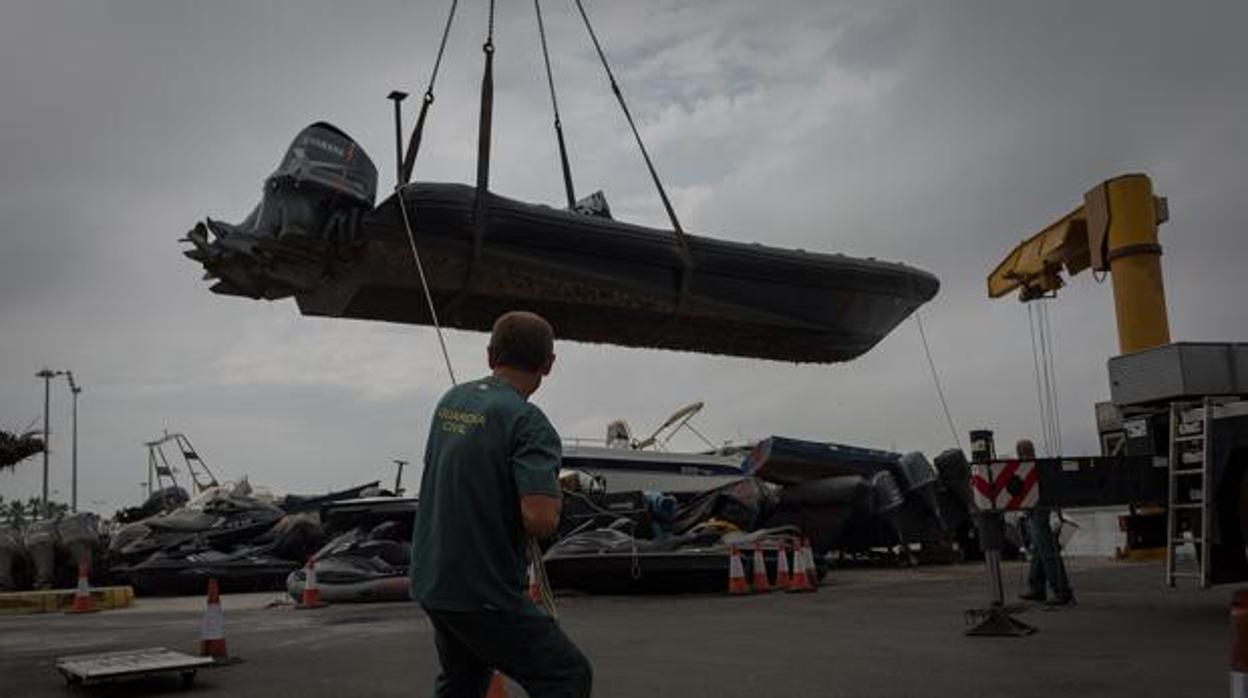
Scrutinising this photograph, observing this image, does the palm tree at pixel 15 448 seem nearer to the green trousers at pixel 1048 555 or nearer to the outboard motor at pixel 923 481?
the green trousers at pixel 1048 555

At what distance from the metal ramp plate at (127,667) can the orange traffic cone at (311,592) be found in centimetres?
627

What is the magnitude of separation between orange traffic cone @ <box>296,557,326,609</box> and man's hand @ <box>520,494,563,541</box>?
36.1 feet

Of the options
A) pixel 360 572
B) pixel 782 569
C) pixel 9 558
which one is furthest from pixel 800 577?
pixel 9 558

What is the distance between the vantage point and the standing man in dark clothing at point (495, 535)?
2584 mm

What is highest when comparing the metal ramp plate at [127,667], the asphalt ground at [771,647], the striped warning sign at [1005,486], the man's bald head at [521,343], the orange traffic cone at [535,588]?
the man's bald head at [521,343]

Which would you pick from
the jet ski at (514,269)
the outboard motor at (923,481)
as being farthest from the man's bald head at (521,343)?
the outboard motor at (923,481)

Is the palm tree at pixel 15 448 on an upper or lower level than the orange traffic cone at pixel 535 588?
upper

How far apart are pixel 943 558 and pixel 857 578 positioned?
3.43 meters

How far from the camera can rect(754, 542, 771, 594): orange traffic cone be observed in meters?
11.9

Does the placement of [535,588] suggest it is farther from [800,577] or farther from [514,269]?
[800,577]

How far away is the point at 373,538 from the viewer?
14852mm

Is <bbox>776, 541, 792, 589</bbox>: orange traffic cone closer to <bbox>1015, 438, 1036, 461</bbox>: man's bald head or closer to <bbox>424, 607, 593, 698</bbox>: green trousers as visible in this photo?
<bbox>1015, 438, 1036, 461</bbox>: man's bald head

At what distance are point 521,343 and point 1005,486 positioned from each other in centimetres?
622

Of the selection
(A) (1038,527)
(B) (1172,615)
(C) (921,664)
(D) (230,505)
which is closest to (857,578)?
(A) (1038,527)
